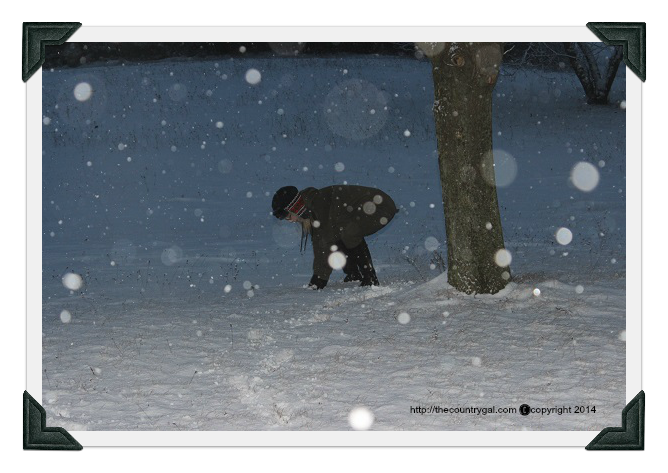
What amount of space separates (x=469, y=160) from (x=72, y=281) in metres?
5.58

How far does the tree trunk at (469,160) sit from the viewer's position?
7160 mm

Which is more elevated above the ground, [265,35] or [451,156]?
[265,35]

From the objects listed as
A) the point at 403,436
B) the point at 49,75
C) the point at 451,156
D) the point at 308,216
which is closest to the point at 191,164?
the point at 49,75

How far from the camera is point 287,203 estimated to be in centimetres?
820

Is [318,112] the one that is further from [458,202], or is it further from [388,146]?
[458,202]

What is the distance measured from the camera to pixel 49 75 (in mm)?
22328

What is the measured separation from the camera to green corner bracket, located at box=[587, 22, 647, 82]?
17.5 ft

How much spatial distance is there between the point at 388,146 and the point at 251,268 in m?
9.63

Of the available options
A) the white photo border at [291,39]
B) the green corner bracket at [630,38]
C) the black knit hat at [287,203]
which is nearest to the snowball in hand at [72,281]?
the black knit hat at [287,203]

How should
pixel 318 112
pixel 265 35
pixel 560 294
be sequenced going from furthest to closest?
1. pixel 318 112
2. pixel 560 294
3. pixel 265 35

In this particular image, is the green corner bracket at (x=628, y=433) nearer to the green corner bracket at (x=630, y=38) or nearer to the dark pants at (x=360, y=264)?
the green corner bracket at (x=630, y=38)

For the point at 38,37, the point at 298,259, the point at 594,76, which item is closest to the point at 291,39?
the point at 38,37

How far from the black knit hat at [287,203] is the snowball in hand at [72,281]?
298 centimetres

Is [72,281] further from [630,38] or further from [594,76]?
[594,76]
